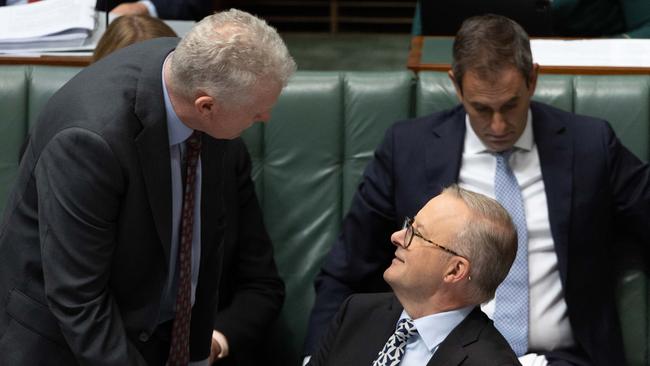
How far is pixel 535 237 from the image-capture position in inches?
112

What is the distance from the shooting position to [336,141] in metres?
3.17

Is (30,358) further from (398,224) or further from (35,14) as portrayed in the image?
(35,14)

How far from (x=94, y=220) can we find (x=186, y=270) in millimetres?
Result: 329

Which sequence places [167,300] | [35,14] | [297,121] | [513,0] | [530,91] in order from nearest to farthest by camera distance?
[167,300] < [530,91] < [297,121] < [35,14] < [513,0]

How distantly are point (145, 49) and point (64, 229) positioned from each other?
1.37 feet

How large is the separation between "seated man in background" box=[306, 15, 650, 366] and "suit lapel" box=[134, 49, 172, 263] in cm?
81

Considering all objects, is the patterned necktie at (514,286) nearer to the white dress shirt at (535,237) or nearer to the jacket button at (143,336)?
the white dress shirt at (535,237)

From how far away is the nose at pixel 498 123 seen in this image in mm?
2780

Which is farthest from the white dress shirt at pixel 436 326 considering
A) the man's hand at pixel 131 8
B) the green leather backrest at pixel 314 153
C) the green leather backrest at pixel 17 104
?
the man's hand at pixel 131 8

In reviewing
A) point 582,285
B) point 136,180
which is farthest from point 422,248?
point 582,285

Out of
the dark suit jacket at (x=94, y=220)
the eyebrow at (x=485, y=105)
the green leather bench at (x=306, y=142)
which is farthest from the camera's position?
the green leather bench at (x=306, y=142)

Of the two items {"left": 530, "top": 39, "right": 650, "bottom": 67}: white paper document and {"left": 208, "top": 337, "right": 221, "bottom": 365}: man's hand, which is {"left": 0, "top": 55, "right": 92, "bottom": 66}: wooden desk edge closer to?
{"left": 208, "top": 337, "right": 221, "bottom": 365}: man's hand

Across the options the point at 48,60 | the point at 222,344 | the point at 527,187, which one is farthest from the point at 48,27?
the point at 527,187

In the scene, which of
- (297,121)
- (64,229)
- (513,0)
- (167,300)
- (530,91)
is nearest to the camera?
(64,229)
